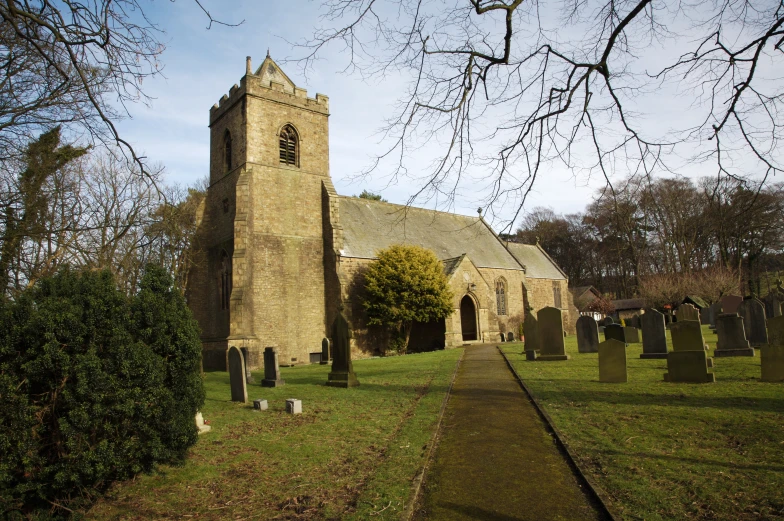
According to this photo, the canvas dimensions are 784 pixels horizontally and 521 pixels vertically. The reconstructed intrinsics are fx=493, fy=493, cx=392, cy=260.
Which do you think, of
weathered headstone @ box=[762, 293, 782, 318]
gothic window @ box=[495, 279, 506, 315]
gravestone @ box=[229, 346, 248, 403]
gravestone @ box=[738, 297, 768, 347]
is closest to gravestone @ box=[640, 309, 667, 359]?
gravestone @ box=[738, 297, 768, 347]

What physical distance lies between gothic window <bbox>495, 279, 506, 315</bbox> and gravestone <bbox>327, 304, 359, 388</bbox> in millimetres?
21192

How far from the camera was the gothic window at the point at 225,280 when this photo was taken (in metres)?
23.9

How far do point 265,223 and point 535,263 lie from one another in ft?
75.4

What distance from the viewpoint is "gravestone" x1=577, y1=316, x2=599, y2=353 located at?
641 inches

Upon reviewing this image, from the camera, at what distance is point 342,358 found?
40.4ft

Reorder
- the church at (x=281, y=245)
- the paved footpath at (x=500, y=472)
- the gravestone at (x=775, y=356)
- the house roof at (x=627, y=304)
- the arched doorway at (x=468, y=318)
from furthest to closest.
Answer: the house roof at (x=627, y=304)
the arched doorway at (x=468, y=318)
the church at (x=281, y=245)
the gravestone at (x=775, y=356)
the paved footpath at (x=500, y=472)

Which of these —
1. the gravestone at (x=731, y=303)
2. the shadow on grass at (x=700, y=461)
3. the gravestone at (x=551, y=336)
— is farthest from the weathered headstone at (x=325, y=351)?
the gravestone at (x=731, y=303)

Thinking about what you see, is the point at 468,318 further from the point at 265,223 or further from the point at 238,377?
the point at 238,377

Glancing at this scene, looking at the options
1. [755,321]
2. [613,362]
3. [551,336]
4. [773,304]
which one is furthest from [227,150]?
[773,304]

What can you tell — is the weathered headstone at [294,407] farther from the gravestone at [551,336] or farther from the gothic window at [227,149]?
the gothic window at [227,149]

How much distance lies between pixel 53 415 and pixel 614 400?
7.83m

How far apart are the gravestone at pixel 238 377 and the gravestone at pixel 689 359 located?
8533 millimetres

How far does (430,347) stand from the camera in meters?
27.2

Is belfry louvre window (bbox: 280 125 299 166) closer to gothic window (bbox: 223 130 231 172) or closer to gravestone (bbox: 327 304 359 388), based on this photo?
gothic window (bbox: 223 130 231 172)
